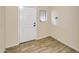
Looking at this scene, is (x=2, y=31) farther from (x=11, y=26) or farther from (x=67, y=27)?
(x=67, y=27)

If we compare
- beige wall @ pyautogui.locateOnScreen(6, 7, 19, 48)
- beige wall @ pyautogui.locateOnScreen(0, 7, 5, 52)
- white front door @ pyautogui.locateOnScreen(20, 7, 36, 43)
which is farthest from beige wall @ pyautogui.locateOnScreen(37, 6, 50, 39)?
beige wall @ pyautogui.locateOnScreen(0, 7, 5, 52)

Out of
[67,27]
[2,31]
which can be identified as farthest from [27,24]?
[67,27]

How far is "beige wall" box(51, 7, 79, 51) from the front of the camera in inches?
73.0

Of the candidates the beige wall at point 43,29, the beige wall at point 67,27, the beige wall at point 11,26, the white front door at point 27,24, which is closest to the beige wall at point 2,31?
the beige wall at point 11,26

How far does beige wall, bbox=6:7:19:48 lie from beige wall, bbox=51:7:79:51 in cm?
57

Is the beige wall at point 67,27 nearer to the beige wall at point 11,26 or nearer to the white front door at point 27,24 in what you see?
the white front door at point 27,24

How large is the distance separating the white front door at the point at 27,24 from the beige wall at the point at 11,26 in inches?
3.4

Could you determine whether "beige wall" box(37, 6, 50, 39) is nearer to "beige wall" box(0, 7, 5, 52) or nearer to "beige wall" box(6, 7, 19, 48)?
"beige wall" box(6, 7, 19, 48)

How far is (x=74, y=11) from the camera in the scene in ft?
6.08

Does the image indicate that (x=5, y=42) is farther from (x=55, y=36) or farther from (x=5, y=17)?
(x=55, y=36)

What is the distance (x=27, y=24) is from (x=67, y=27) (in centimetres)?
63

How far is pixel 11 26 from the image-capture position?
1865mm

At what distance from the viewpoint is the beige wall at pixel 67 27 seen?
1.86m
